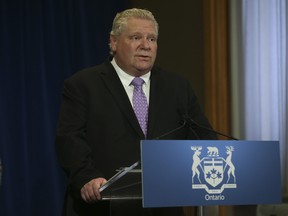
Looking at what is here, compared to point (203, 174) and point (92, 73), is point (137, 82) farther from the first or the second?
point (203, 174)

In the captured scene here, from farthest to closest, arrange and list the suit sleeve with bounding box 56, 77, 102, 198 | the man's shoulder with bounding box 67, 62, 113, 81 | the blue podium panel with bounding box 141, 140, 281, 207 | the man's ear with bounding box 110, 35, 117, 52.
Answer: the man's ear with bounding box 110, 35, 117, 52 → the man's shoulder with bounding box 67, 62, 113, 81 → the suit sleeve with bounding box 56, 77, 102, 198 → the blue podium panel with bounding box 141, 140, 281, 207

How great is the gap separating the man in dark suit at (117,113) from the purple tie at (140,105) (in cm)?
1

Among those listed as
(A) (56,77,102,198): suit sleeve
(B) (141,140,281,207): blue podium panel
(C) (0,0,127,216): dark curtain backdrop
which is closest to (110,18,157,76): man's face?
(A) (56,77,102,198): suit sleeve

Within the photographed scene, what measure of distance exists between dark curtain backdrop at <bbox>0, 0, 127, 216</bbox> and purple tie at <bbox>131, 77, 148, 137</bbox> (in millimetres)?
1968

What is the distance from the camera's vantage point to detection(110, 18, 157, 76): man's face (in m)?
2.80

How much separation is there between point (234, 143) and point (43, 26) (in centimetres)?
295

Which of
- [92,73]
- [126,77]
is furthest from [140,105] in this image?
[92,73]

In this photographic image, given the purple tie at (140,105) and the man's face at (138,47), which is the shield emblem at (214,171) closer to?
the purple tie at (140,105)

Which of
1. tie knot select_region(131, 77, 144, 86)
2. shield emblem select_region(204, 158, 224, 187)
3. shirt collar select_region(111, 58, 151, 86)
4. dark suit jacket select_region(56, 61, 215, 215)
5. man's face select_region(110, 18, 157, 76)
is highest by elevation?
man's face select_region(110, 18, 157, 76)

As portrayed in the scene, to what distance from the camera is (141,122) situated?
2.67m

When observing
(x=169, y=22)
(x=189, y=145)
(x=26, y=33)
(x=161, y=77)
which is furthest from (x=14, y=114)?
(x=189, y=145)

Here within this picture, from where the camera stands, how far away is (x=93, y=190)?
2.21 m

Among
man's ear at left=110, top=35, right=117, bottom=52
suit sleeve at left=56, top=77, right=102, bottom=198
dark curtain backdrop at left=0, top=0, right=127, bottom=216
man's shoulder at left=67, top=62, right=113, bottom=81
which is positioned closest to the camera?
suit sleeve at left=56, top=77, right=102, bottom=198

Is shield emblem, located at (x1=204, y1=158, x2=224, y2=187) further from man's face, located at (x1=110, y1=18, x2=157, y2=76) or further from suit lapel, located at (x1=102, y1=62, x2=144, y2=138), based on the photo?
man's face, located at (x1=110, y1=18, x2=157, y2=76)
